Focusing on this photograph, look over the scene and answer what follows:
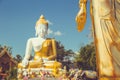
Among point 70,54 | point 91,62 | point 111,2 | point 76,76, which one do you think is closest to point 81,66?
point 91,62

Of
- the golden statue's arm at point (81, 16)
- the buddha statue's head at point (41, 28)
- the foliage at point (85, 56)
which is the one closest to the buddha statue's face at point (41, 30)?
the buddha statue's head at point (41, 28)

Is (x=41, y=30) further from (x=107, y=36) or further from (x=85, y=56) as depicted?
(x=85, y=56)

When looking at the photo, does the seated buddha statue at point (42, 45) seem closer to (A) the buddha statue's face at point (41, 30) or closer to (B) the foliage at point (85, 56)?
(A) the buddha statue's face at point (41, 30)

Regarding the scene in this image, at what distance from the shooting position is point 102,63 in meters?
3.94

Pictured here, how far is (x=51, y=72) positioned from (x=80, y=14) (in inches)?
133

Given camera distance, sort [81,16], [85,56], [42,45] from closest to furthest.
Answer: [81,16] → [42,45] → [85,56]

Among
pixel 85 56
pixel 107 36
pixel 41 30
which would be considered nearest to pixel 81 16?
pixel 107 36

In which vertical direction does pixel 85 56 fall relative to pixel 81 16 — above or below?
above

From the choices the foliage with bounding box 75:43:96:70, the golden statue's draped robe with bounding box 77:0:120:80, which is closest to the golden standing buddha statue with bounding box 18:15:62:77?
the golden statue's draped robe with bounding box 77:0:120:80

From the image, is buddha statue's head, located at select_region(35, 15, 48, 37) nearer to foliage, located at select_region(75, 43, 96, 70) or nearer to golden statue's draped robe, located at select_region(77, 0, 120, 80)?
golden statue's draped robe, located at select_region(77, 0, 120, 80)

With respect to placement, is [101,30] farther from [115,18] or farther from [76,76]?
[76,76]

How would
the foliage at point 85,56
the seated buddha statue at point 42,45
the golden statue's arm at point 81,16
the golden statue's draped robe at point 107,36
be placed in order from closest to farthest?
1. the golden statue's draped robe at point 107,36
2. the golden statue's arm at point 81,16
3. the seated buddha statue at point 42,45
4. the foliage at point 85,56

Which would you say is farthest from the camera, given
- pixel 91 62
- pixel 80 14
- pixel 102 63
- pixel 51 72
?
pixel 91 62

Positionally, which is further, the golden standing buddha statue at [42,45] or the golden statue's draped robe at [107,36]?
the golden standing buddha statue at [42,45]
